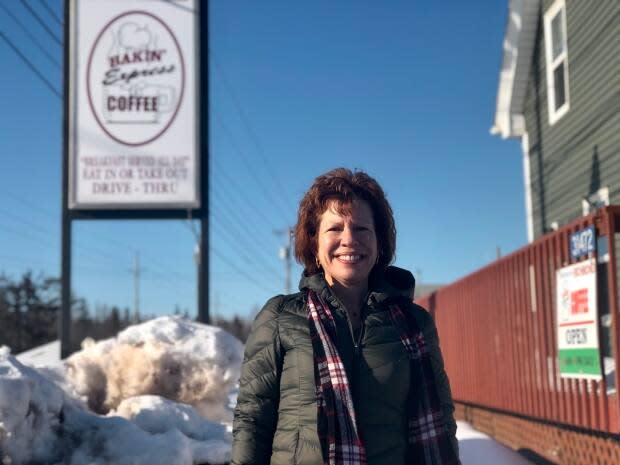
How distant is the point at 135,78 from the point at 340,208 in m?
8.05

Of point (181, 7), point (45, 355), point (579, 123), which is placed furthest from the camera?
point (579, 123)

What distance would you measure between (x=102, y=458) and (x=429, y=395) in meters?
1.92

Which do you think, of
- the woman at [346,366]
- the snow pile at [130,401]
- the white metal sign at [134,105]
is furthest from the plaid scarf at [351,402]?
the white metal sign at [134,105]

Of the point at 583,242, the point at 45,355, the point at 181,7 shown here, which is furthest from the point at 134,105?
the point at 583,242

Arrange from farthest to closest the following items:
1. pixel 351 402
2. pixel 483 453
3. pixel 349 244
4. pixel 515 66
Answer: pixel 515 66, pixel 483 453, pixel 349 244, pixel 351 402

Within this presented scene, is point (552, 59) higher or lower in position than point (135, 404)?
higher

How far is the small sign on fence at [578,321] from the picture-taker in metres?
4.35

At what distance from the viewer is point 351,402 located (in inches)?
83.2

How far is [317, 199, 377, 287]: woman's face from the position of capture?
235 cm

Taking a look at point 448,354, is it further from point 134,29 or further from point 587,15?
point 134,29

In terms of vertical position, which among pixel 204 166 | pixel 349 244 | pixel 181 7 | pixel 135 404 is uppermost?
pixel 181 7

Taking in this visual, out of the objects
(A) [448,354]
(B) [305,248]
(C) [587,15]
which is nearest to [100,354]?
(B) [305,248]

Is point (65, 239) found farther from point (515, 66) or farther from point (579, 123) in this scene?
point (515, 66)

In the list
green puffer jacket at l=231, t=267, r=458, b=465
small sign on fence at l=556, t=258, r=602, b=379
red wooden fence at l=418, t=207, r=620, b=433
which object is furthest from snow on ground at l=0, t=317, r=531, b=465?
green puffer jacket at l=231, t=267, r=458, b=465
